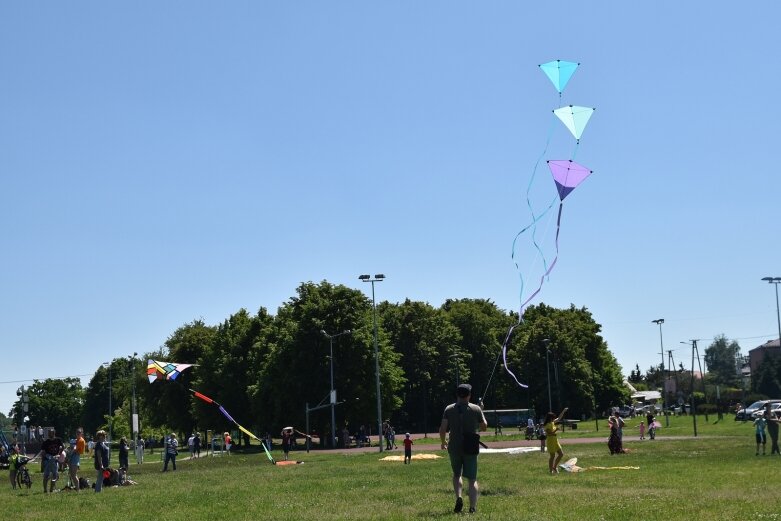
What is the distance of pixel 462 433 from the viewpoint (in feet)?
43.0

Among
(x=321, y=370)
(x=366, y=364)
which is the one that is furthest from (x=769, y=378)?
(x=321, y=370)

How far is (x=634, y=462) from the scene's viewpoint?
86.6ft

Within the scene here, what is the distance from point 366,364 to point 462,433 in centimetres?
5938

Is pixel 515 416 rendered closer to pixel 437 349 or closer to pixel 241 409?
pixel 437 349

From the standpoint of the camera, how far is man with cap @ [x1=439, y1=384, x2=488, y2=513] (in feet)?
42.8

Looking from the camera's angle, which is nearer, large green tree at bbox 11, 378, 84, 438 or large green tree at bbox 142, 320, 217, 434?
large green tree at bbox 142, 320, 217, 434

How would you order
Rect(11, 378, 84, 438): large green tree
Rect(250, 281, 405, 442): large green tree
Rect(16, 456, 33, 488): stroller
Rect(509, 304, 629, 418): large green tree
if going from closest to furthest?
Rect(16, 456, 33, 488): stroller
Rect(250, 281, 405, 442): large green tree
Rect(509, 304, 629, 418): large green tree
Rect(11, 378, 84, 438): large green tree

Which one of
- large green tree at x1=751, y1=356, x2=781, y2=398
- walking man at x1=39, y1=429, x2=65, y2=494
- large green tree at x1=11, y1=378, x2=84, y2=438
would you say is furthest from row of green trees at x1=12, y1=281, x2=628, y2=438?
large green tree at x1=11, y1=378, x2=84, y2=438

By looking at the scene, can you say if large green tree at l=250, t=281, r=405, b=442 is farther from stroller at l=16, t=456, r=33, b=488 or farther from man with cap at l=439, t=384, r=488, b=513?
man with cap at l=439, t=384, r=488, b=513

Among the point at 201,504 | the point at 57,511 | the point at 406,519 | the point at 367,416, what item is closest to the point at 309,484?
the point at 201,504

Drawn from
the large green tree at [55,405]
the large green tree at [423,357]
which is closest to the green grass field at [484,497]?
the large green tree at [423,357]

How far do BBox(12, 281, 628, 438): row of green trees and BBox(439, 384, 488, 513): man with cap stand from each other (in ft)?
180

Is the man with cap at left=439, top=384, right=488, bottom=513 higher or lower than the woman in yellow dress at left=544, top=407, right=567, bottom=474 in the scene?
higher

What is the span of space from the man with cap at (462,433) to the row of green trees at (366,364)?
54727 millimetres
